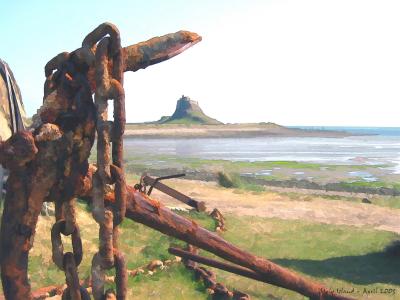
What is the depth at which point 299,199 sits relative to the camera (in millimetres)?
18469

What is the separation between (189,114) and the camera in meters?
137

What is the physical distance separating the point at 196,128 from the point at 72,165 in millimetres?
112839

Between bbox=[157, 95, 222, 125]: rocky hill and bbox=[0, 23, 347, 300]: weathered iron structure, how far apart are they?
418ft

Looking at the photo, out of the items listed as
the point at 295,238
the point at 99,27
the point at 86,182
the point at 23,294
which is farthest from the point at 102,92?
the point at 295,238

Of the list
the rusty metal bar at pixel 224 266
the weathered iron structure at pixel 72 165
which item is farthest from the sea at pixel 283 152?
the weathered iron structure at pixel 72 165

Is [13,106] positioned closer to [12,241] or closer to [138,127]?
[12,241]

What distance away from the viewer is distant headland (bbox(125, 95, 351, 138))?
105m

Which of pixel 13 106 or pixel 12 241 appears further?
pixel 13 106

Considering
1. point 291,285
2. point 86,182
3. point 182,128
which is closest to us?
point 86,182

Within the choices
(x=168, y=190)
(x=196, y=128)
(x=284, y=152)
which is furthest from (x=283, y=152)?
(x=196, y=128)

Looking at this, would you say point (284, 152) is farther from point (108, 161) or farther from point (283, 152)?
point (108, 161)

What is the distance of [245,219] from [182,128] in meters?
101

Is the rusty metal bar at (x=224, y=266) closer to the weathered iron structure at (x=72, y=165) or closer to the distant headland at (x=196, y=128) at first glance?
the weathered iron structure at (x=72, y=165)

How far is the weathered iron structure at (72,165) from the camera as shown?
228 centimetres
